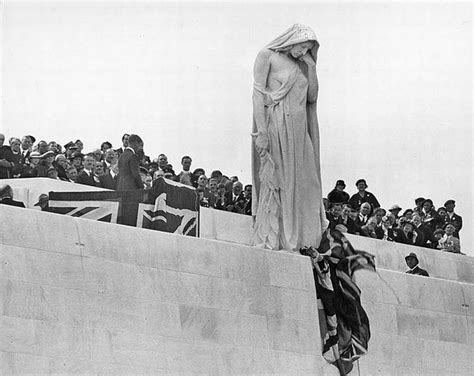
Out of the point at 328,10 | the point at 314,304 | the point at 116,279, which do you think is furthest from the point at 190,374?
the point at 328,10

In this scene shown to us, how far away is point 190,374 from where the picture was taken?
18.1m

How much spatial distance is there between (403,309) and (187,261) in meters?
4.32

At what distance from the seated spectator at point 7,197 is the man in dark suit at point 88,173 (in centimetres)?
282

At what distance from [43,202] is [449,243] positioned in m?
10.2

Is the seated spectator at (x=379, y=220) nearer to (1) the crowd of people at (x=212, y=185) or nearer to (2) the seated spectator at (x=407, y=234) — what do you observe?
(1) the crowd of people at (x=212, y=185)

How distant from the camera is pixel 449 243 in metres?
26.8

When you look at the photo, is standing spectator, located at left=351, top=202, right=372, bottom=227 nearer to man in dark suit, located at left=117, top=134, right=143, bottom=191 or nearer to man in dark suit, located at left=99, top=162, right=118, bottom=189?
man in dark suit, located at left=99, top=162, right=118, bottom=189

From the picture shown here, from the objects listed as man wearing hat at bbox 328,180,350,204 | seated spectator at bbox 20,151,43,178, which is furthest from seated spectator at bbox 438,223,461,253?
seated spectator at bbox 20,151,43,178

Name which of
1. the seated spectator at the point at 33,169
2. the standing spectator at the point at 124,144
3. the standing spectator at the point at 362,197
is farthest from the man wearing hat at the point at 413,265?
the seated spectator at the point at 33,169

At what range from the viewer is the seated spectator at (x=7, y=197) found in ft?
59.3

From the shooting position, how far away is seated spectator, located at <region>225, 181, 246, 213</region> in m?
23.5

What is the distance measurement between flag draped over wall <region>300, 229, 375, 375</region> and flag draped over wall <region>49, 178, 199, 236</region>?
2.37 meters

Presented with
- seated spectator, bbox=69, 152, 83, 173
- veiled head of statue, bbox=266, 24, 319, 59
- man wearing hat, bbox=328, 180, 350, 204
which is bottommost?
man wearing hat, bbox=328, 180, 350, 204

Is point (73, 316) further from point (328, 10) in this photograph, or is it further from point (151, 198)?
point (328, 10)
